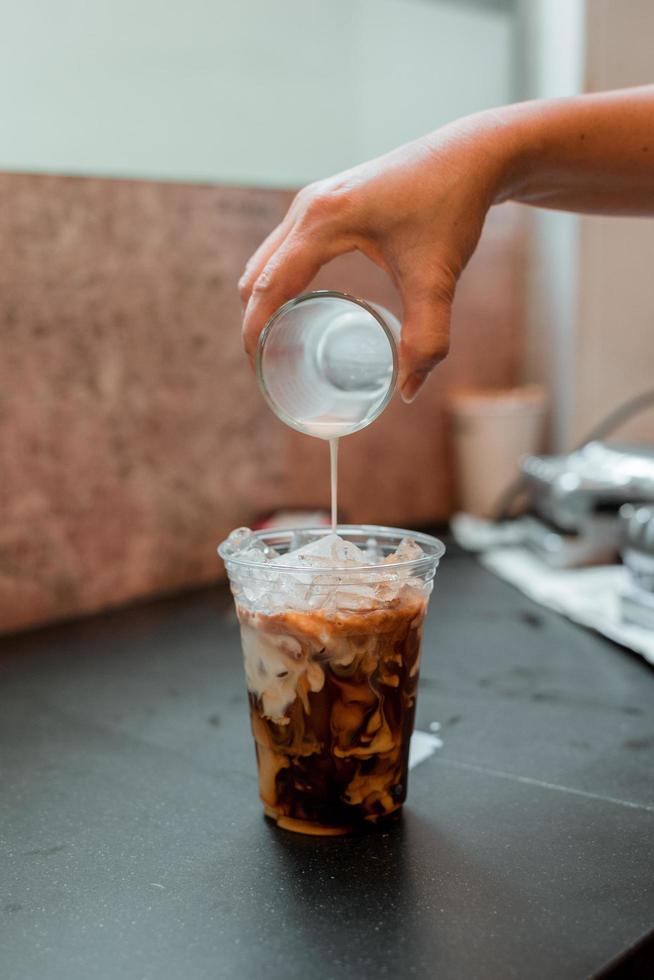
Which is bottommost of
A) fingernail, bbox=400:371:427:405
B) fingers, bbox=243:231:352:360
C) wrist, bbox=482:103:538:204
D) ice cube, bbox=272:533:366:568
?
ice cube, bbox=272:533:366:568

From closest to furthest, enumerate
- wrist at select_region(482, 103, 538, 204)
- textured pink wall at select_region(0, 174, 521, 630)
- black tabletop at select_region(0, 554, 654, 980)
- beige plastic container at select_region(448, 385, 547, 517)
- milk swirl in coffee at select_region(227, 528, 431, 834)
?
1. black tabletop at select_region(0, 554, 654, 980)
2. milk swirl in coffee at select_region(227, 528, 431, 834)
3. wrist at select_region(482, 103, 538, 204)
4. textured pink wall at select_region(0, 174, 521, 630)
5. beige plastic container at select_region(448, 385, 547, 517)

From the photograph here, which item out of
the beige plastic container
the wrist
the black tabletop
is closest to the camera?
the black tabletop

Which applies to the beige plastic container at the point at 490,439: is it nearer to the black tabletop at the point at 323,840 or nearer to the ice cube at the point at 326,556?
the black tabletop at the point at 323,840

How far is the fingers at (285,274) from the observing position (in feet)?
2.87

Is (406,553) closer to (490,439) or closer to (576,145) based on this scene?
(576,145)

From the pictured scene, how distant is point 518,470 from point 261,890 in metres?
1.59

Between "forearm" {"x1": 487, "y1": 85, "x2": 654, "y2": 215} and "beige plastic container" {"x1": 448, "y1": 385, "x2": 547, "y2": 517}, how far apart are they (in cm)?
112

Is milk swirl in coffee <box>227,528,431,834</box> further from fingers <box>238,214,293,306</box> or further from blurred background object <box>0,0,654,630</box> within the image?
blurred background object <box>0,0,654,630</box>

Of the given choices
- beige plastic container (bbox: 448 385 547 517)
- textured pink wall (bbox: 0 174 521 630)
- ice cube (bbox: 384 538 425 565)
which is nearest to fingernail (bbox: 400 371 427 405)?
ice cube (bbox: 384 538 425 565)

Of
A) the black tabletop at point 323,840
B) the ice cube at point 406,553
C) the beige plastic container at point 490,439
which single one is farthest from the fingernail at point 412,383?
the beige plastic container at point 490,439

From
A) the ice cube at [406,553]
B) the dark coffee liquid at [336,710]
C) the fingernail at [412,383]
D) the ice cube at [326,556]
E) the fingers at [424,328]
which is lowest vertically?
the dark coffee liquid at [336,710]

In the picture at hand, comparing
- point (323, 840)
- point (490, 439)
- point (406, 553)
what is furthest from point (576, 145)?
point (490, 439)

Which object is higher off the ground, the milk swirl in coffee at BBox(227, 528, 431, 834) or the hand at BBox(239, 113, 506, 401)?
the hand at BBox(239, 113, 506, 401)

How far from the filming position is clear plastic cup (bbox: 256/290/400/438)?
87 centimetres
